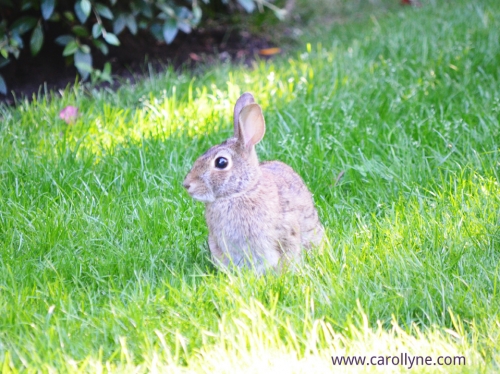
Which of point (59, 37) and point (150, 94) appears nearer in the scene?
point (150, 94)

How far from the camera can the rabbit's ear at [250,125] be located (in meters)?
3.38

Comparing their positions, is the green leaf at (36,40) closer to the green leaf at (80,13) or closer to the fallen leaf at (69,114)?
the green leaf at (80,13)

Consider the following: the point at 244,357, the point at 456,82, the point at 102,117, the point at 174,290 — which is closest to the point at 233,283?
the point at 174,290

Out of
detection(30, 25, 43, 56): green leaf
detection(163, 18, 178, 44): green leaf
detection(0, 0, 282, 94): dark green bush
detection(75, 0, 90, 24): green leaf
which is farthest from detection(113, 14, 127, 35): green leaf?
detection(30, 25, 43, 56): green leaf

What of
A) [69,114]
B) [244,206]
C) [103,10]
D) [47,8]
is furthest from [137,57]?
[244,206]

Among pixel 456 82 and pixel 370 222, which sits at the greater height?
pixel 456 82

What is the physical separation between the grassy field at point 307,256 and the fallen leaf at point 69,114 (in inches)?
3.4

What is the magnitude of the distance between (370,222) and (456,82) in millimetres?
2367

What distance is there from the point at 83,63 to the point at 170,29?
85 cm

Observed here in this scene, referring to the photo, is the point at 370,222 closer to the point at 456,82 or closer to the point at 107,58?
the point at 456,82

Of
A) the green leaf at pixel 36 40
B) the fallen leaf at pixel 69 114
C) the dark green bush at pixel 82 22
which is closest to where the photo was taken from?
the fallen leaf at pixel 69 114

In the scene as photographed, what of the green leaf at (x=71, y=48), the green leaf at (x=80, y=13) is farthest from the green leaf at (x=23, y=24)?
the green leaf at (x=80, y=13)

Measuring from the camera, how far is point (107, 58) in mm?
6824

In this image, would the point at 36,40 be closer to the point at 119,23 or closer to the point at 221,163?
the point at 119,23
